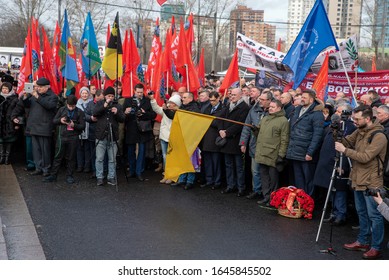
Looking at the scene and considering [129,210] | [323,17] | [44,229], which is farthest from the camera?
[323,17]

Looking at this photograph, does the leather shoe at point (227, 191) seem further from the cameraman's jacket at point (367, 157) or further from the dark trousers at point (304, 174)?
the cameraman's jacket at point (367, 157)

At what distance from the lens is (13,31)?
53.6 meters

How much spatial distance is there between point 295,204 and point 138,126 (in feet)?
12.1

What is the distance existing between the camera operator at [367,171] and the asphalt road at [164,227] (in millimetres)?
245

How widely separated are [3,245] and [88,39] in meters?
6.47

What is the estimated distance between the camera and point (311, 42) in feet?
29.3

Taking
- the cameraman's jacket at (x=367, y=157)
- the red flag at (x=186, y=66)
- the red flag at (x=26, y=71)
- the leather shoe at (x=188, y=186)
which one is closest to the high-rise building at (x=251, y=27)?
the red flag at (x=26, y=71)

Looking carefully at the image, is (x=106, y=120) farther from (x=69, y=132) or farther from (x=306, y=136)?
(x=306, y=136)

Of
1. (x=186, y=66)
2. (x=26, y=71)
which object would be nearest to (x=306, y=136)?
(x=186, y=66)

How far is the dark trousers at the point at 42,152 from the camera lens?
9.97m

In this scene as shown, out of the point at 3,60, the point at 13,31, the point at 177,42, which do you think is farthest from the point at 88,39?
the point at 13,31

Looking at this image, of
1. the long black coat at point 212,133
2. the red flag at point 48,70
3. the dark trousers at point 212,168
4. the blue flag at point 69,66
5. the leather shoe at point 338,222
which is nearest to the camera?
the leather shoe at point 338,222

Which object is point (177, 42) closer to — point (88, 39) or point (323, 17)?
point (88, 39)

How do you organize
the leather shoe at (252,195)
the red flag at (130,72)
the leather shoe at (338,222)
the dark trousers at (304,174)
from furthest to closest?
the red flag at (130,72) → the leather shoe at (252,195) → the dark trousers at (304,174) → the leather shoe at (338,222)
